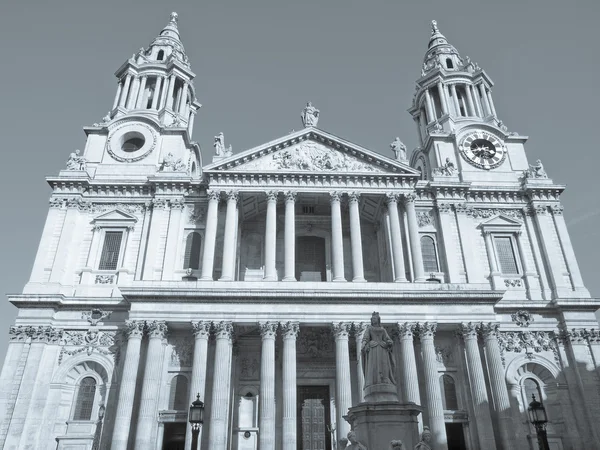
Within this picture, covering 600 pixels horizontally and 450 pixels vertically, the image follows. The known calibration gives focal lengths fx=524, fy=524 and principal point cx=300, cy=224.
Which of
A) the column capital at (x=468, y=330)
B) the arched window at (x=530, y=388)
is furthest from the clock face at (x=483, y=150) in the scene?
the arched window at (x=530, y=388)

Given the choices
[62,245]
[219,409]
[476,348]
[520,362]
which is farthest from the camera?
[62,245]

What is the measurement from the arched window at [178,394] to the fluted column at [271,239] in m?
6.80

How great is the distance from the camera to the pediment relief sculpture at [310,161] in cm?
3222

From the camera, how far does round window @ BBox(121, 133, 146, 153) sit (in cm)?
3612

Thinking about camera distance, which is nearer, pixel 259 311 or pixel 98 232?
pixel 259 311

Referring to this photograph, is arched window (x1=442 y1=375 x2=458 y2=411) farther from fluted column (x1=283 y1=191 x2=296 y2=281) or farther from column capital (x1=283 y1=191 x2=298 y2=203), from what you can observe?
column capital (x1=283 y1=191 x2=298 y2=203)

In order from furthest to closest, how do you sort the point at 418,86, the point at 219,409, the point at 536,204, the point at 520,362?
1. the point at 418,86
2. the point at 536,204
3. the point at 520,362
4. the point at 219,409

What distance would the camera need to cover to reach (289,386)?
2527 cm

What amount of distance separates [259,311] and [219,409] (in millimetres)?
5151

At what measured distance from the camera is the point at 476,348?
26.7 metres

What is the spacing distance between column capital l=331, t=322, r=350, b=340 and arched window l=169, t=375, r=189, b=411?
8.00 metres

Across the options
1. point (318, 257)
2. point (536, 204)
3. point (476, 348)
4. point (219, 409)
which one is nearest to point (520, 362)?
point (476, 348)

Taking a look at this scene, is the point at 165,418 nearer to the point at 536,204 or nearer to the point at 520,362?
the point at 520,362

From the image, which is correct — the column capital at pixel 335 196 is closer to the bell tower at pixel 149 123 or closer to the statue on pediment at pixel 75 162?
the bell tower at pixel 149 123
